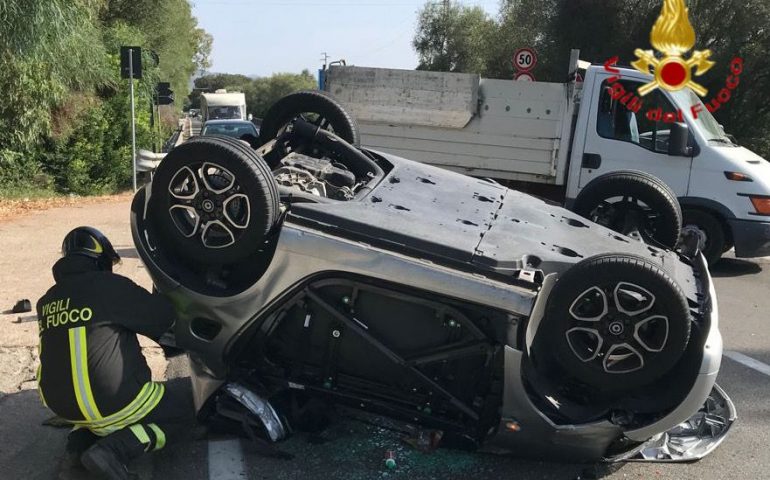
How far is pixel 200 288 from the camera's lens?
351 centimetres

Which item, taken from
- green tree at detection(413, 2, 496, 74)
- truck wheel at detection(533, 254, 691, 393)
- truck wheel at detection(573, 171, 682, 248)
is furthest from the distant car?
green tree at detection(413, 2, 496, 74)

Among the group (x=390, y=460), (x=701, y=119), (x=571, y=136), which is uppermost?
(x=701, y=119)

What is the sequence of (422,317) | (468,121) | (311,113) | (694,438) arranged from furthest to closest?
→ (468,121) → (311,113) → (694,438) → (422,317)

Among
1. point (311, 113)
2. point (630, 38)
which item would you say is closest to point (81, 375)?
point (311, 113)

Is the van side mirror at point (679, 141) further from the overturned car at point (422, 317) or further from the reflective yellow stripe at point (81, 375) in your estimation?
the reflective yellow stripe at point (81, 375)

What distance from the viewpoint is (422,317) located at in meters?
3.41

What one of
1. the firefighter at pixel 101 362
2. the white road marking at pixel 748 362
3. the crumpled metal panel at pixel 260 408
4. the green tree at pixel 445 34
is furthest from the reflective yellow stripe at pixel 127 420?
the green tree at pixel 445 34

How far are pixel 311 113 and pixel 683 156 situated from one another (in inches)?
190

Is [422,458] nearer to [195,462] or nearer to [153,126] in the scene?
[195,462]

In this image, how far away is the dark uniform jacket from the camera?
332 centimetres

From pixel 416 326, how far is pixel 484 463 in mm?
915

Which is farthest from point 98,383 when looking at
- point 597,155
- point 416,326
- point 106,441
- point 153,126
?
point 153,126

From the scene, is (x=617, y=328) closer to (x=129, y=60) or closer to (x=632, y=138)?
(x=632, y=138)

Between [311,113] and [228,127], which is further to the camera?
[228,127]
